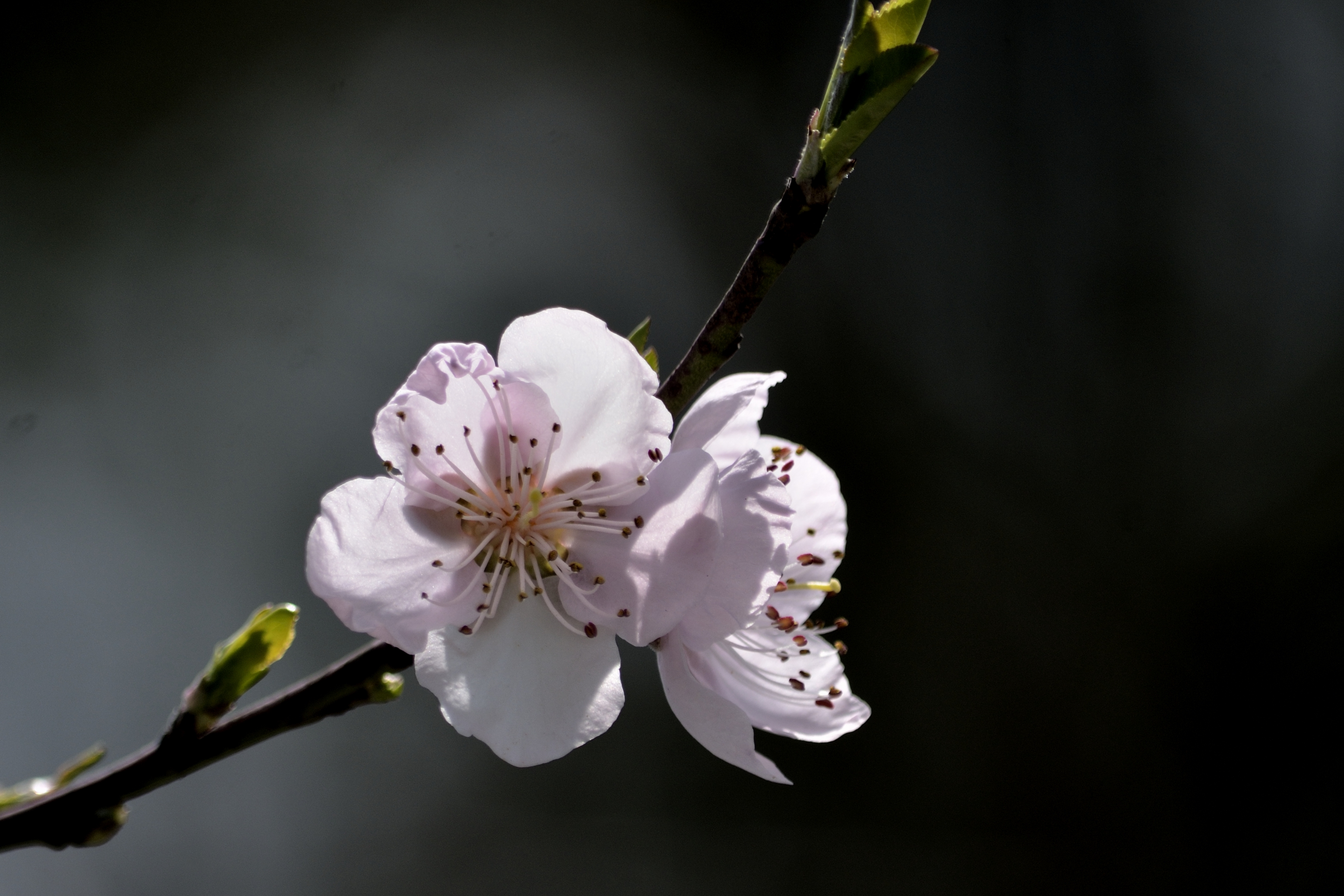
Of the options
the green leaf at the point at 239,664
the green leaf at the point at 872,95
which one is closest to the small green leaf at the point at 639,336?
the green leaf at the point at 872,95

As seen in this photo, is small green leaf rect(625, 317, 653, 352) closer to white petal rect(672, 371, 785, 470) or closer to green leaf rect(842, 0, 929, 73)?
white petal rect(672, 371, 785, 470)

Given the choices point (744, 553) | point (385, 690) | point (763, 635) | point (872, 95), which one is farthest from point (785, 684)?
point (872, 95)

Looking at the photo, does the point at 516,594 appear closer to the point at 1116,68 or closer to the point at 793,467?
the point at 793,467

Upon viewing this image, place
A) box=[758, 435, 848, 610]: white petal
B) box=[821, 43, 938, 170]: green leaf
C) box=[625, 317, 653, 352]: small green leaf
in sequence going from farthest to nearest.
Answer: box=[758, 435, 848, 610]: white petal < box=[625, 317, 653, 352]: small green leaf < box=[821, 43, 938, 170]: green leaf

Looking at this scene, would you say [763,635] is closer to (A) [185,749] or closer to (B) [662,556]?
(B) [662,556]

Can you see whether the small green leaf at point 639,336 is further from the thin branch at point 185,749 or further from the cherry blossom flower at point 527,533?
the thin branch at point 185,749

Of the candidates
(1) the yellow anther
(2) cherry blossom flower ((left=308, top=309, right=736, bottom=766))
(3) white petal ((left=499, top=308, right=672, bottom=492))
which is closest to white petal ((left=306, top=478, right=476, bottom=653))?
(2) cherry blossom flower ((left=308, top=309, right=736, bottom=766))
